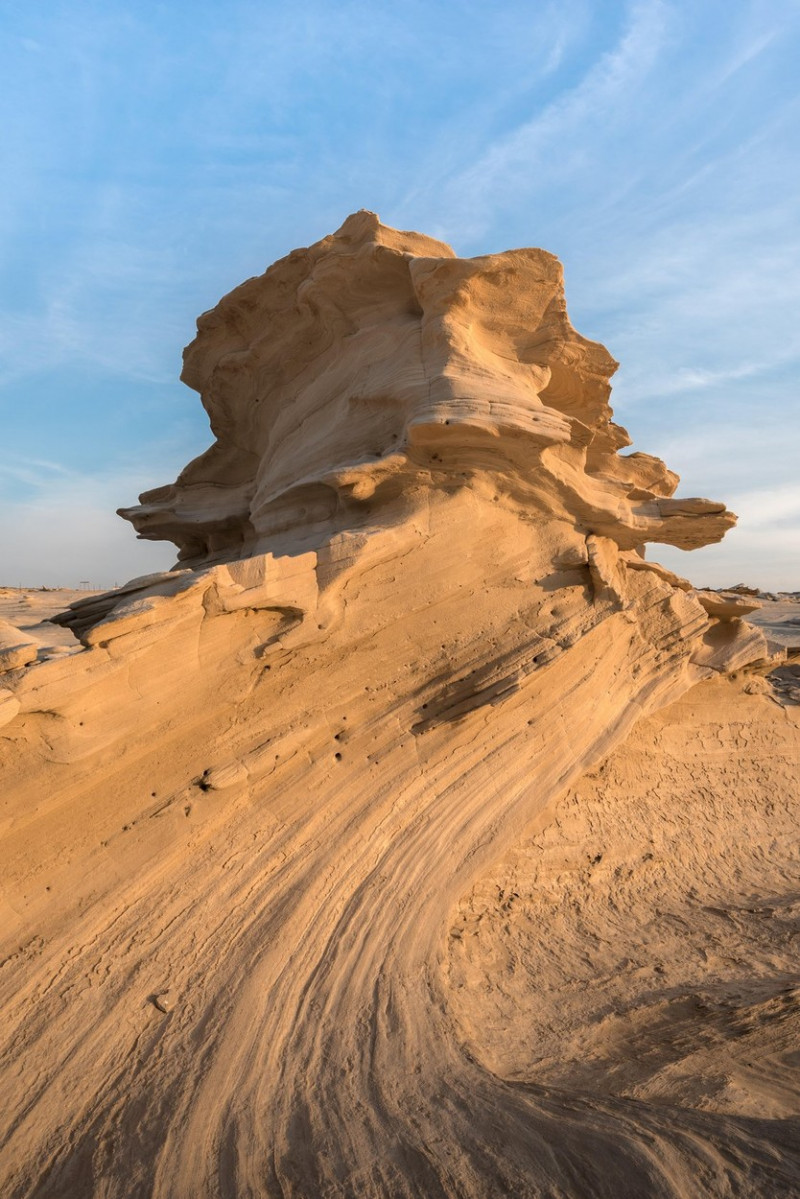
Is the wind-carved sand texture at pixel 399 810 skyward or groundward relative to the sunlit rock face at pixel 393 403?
groundward

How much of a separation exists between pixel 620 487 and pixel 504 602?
198cm

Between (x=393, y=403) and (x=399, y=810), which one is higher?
(x=393, y=403)

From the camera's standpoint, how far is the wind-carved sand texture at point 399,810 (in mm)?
3219

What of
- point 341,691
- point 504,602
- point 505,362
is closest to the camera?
point 341,691

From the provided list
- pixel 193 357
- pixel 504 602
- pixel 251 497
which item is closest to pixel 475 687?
pixel 504 602

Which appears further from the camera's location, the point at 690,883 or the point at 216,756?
the point at 690,883

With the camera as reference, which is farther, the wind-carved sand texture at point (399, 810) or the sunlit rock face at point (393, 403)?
the sunlit rock face at point (393, 403)

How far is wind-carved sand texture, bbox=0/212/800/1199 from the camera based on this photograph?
322 centimetres

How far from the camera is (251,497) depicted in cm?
734

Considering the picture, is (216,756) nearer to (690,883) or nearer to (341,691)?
(341,691)

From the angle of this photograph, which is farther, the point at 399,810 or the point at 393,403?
the point at 393,403

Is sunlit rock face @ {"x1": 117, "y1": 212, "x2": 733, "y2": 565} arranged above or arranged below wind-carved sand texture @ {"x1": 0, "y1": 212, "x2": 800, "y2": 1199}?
above

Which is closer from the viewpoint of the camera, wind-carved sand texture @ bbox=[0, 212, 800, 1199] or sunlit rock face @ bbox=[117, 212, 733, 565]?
wind-carved sand texture @ bbox=[0, 212, 800, 1199]

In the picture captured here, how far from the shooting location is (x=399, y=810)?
16.5ft
